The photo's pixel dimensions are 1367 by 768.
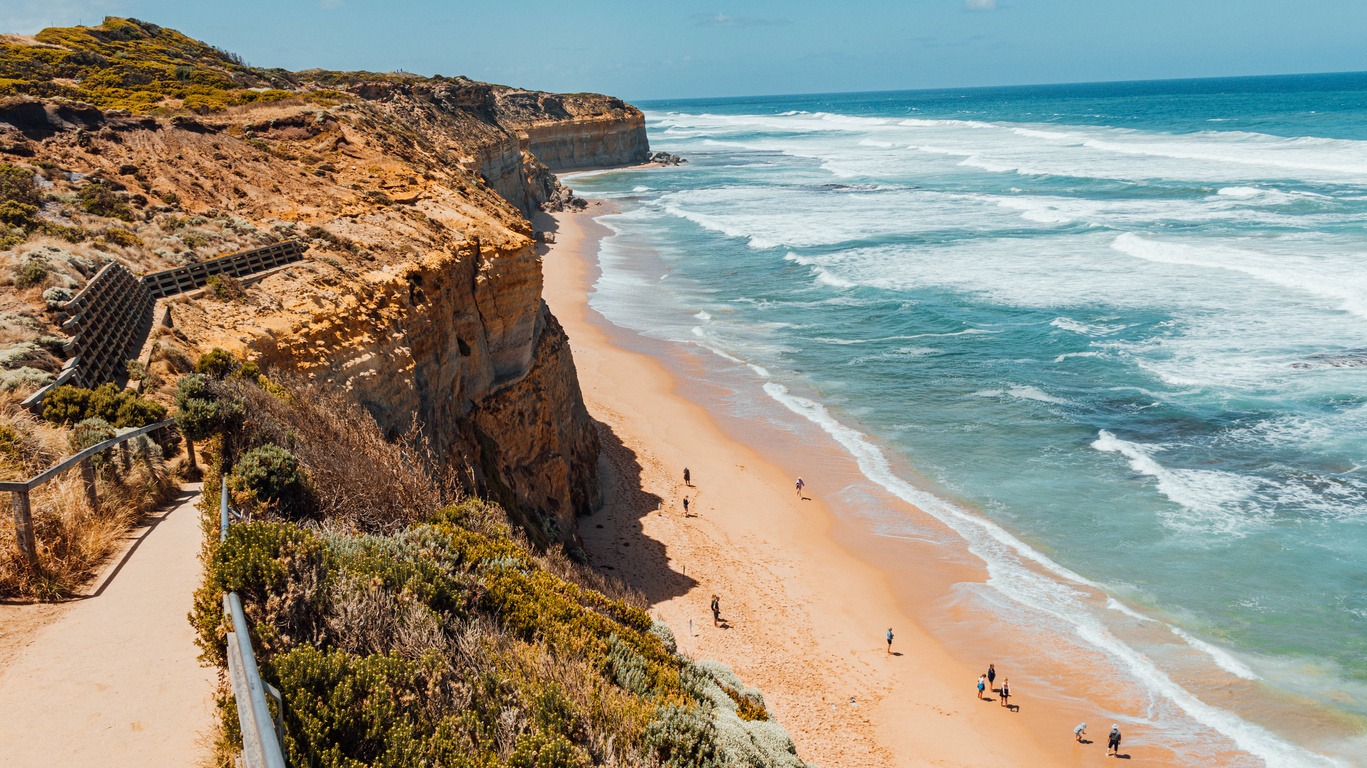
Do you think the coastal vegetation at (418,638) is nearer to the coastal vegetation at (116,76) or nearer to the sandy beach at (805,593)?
the sandy beach at (805,593)

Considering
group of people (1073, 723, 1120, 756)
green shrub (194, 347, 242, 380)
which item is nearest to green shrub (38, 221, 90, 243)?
green shrub (194, 347, 242, 380)

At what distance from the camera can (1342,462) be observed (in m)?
22.8

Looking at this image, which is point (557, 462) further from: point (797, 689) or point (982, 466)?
point (982, 466)

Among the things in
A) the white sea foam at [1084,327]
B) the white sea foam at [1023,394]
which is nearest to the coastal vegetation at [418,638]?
the white sea foam at [1023,394]

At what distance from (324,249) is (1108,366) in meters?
25.5

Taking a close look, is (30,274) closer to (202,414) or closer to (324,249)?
(324,249)

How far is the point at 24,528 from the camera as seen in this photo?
7.04 meters

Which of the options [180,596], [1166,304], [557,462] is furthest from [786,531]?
[1166,304]

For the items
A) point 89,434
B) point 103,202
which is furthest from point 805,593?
point 103,202

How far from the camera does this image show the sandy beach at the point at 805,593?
15.1m

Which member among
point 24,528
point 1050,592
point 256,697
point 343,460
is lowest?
point 1050,592

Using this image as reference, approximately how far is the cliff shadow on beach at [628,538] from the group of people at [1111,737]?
811 centimetres

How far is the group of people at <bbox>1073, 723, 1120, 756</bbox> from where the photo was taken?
1418cm

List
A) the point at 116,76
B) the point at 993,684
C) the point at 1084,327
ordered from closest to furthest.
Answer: the point at 993,684
the point at 116,76
the point at 1084,327
